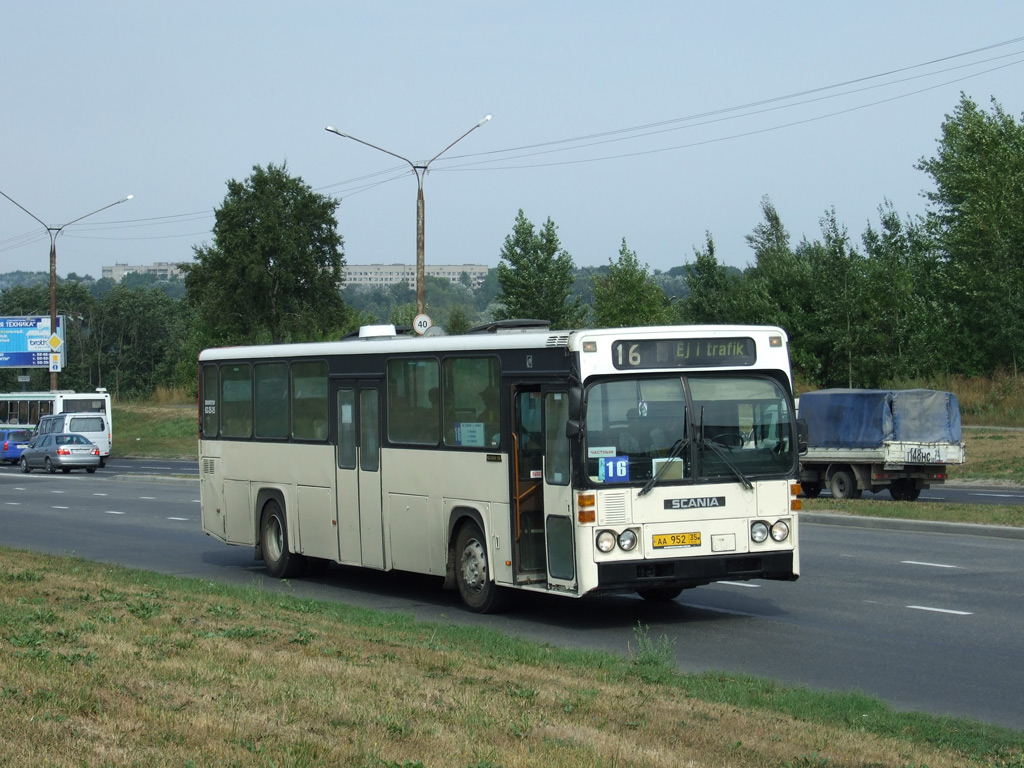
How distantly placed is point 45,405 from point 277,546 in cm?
4873

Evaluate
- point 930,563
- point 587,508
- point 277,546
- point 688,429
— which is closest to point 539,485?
point 587,508

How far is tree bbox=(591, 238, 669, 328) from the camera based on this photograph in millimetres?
62000

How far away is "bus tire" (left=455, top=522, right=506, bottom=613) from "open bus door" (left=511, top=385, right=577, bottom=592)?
0.58 meters

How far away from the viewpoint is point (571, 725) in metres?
6.98

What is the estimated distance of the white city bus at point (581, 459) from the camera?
11836 millimetres

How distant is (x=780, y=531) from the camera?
1231cm

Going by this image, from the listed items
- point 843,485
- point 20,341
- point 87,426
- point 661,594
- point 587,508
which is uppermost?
point 20,341

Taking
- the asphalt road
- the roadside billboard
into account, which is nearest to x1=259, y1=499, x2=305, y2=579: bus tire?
the asphalt road

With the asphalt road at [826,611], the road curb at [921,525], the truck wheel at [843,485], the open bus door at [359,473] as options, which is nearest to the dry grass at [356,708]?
the asphalt road at [826,611]

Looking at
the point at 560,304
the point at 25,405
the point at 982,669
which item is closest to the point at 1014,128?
the point at 560,304

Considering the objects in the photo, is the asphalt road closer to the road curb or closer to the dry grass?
the road curb

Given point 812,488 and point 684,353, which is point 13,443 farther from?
point 684,353

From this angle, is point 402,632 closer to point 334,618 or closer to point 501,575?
point 334,618

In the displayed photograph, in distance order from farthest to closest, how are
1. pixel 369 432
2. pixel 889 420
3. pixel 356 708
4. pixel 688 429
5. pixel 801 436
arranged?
1. pixel 889 420
2. pixel 369 432
3. pixel 801 436
4. pixel 688 429
5. pixel 356 708
